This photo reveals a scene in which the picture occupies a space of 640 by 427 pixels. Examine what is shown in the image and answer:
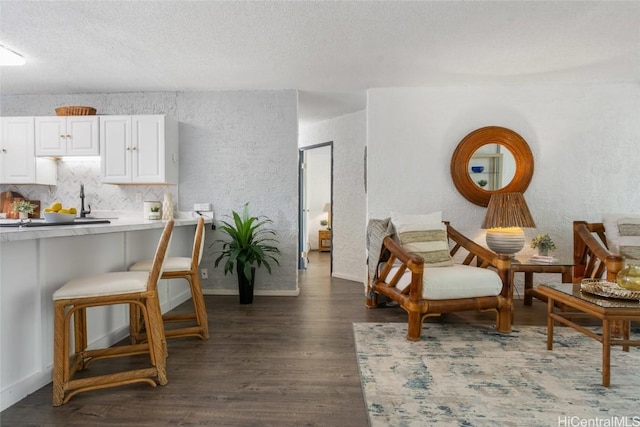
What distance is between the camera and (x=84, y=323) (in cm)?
215

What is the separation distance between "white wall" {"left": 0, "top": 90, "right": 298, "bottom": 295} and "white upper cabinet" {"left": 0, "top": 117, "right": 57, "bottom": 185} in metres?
0.79

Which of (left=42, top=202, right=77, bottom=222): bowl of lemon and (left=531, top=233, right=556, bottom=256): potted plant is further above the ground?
(left=42, top=202, right=77, bottom=222): bowl of lemon

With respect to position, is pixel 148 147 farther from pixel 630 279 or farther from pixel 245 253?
pixel 630 279

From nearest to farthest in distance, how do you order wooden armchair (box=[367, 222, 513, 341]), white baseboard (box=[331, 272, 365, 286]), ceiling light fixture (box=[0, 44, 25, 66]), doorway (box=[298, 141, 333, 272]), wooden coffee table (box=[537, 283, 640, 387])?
wooden coffee table (box=[537, 283, 640, 387]) → wooden armchair (box=[367, 222, 513, 341]) → ceiling light fixture (box=[0, 44, 25, 66]) → white baseboard (box=[331, 272, 365, 286]) → doorway (box=[298, 141, 333, 272])

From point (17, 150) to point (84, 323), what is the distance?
10.2ft

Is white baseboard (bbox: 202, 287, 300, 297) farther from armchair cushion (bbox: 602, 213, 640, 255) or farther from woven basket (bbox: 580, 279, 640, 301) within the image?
armchair cushion (bbox: 602, 213, 640, 255)

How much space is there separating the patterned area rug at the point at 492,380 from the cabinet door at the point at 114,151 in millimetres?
Answer: 3055

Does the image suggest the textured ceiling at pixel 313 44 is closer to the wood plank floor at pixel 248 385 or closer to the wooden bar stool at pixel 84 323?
the wooden bar stool at pixel 84 323

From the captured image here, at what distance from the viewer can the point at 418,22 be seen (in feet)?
8.58

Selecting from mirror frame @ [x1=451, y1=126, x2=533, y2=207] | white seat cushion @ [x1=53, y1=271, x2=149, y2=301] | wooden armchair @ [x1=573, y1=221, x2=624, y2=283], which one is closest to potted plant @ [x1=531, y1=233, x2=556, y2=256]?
wooden armchair @ [x1=573, y1=221, x2=624, y2=283]

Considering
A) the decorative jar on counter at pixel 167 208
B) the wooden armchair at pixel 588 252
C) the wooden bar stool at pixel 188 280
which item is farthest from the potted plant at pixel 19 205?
the wooden armchair at pixel 588 252

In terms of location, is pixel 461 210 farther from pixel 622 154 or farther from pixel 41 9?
pixel 41 9

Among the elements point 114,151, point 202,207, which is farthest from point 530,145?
point 114,151

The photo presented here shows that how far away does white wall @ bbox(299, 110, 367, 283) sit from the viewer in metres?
4.90
